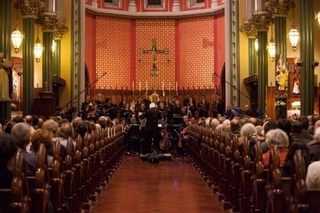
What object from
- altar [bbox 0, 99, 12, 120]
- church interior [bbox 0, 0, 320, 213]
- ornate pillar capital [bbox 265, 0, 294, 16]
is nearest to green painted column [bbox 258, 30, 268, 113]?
church interior [bbox 0, 0, 320, 213]

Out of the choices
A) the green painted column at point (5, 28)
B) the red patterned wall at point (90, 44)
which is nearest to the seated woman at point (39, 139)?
the green painted column at point (5, 28)

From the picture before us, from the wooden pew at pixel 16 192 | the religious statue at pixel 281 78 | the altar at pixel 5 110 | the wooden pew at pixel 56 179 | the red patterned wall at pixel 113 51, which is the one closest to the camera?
the wooden pew at pixel 16 192

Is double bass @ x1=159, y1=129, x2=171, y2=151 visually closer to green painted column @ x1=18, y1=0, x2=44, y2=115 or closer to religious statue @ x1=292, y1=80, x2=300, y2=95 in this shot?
green painted column @ x1=18, y1=0, x2=44, y2=115

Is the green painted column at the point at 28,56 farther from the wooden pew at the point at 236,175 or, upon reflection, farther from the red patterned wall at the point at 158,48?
the red patterned wall at the point at 158,48

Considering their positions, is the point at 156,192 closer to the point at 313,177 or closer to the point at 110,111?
the point at 313,177

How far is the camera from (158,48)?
30.2m

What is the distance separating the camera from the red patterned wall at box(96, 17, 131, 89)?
29.0m

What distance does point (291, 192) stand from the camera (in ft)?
15.9

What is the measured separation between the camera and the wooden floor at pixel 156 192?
30.0 feet

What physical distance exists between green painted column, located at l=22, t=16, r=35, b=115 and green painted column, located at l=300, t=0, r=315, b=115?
825cm

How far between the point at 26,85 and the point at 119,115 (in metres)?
5.36

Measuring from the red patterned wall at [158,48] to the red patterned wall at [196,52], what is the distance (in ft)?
1.74

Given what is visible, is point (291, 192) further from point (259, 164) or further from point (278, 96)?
point (278, 96)

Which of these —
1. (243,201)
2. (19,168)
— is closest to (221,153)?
(243,201)
